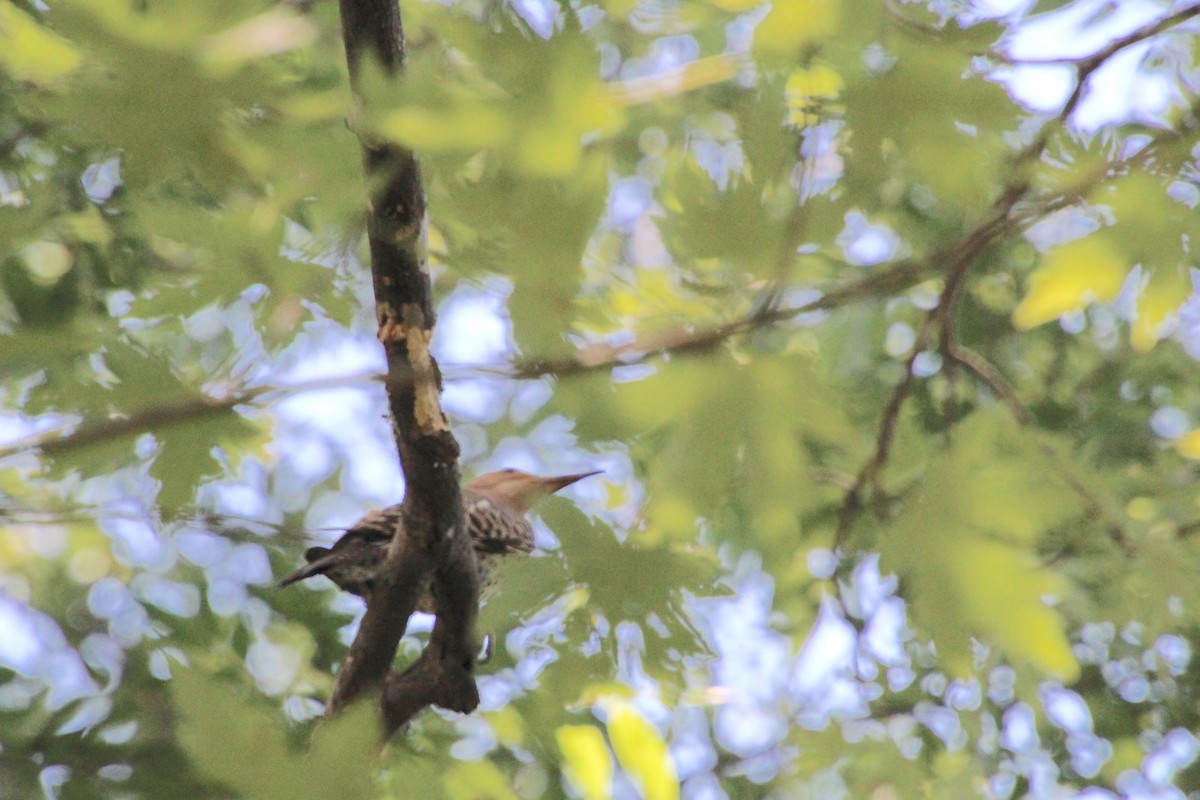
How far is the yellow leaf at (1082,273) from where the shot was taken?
158cm

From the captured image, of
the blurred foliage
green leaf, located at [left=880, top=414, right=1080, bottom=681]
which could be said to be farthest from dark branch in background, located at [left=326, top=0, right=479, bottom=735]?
green leaf, located at [left=880, top=414, right=1080, bottom=681]

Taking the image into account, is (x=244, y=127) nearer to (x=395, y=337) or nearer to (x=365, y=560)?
(x=395, y=337)

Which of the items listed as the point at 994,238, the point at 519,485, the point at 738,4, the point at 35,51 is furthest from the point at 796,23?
the point at 519,485

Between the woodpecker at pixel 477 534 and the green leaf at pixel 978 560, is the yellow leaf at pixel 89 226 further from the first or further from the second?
the green leaf at pixel 978 560

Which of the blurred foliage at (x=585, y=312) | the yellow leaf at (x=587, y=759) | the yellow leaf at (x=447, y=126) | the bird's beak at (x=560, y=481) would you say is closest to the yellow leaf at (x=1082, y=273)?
the blurred foliage at (x=585, y=312)

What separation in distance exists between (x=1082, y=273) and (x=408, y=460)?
4.54 ft

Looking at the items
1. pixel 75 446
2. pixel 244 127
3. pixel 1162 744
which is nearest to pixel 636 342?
pixel 244 127

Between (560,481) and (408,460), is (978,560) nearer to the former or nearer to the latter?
(408,460)

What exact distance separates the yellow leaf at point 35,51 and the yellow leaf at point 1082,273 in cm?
157

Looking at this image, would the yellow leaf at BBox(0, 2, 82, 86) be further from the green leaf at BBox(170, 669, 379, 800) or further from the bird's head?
the bird's head

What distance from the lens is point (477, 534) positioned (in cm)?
379

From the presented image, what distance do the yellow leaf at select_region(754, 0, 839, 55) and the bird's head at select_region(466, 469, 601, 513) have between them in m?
3.18

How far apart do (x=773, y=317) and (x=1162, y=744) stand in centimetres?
398

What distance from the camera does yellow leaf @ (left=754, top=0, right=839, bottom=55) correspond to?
1.49 meters
